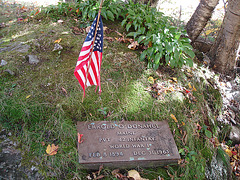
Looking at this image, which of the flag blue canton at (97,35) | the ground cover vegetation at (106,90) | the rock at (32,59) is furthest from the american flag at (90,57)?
the rock at (32,59)

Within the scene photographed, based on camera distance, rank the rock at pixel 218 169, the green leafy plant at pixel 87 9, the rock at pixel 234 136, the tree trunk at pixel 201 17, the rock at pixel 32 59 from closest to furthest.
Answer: the rock at pixel 218 169 → the rock at pixel 32 59 → the rock at pixel 234 136 → the green leafy plant at pixel 87 9 → the tree trunk at pixel 201 17

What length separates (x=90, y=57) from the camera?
254cm

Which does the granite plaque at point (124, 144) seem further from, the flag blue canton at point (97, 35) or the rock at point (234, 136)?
the rock at point (234, 136)

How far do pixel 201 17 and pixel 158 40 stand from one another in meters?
2.17

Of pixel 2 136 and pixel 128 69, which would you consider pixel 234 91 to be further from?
pixel 2 136

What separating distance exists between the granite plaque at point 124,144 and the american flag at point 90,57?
2.20 ft

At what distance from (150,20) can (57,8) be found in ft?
7.99

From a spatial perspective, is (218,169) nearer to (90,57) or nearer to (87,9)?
(90,57)

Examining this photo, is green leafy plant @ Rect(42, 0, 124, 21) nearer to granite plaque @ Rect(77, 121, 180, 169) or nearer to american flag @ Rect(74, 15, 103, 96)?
american flag @ Rect(74, 15, 103, 96)

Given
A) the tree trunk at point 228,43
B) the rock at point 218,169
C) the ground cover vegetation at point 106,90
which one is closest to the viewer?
the ground cover vegetation at point 106,90

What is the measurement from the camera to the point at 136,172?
2426mm

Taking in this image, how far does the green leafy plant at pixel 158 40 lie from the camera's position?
3555 mm

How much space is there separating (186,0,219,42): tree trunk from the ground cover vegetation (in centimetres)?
94

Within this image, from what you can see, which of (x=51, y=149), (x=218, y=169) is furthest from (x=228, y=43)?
(x=51, y=149)
